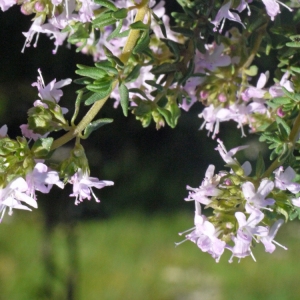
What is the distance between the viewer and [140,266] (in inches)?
87.9

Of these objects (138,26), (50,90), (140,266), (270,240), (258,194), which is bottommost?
(140,266)

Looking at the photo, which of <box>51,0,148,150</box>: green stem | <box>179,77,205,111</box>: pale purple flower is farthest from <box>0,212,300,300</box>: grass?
<box>51,0,148,150</box>: green stem

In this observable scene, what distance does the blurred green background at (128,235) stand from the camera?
218 centimetres

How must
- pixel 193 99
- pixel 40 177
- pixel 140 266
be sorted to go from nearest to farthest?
pixel 40 177, pixel 193 99, pixel 140 266

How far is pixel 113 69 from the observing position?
0.71 metres

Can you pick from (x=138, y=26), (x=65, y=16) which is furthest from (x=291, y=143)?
(x=65, y=16)

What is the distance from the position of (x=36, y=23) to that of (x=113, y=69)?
15cm

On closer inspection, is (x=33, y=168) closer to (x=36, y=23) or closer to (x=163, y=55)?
(x=36, y=23)

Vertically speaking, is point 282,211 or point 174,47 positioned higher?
point 174,47

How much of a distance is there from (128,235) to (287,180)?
5.27 feet

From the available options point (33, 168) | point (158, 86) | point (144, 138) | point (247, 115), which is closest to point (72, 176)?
point (33, 168)

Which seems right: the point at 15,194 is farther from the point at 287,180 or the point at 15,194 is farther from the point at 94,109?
the point at 287,180

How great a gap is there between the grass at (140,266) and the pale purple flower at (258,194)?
Result: 1526 millimetres

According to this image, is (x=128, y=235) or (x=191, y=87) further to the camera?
(x=128, y=235)
